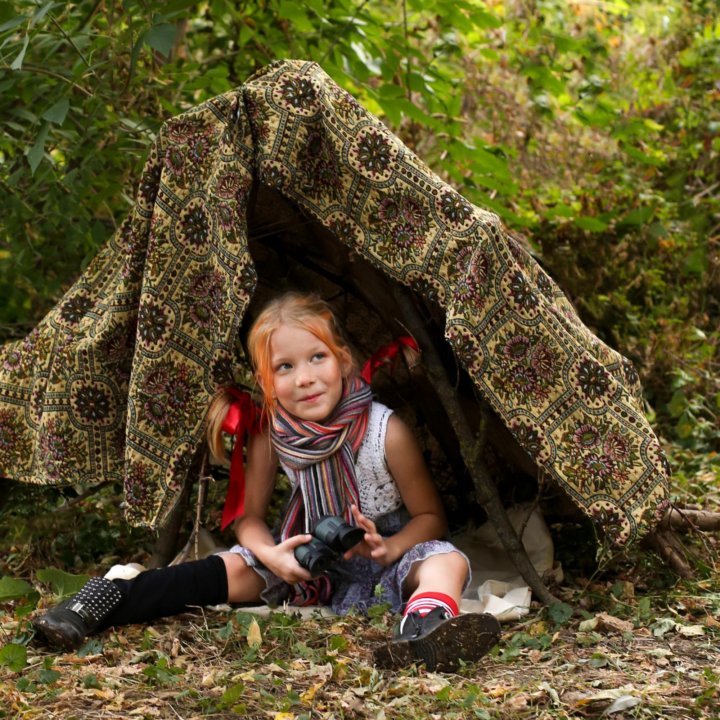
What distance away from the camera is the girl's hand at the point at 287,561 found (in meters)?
3.19

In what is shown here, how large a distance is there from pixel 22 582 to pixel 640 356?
11.2ft

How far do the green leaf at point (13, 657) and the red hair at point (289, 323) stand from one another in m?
1.09

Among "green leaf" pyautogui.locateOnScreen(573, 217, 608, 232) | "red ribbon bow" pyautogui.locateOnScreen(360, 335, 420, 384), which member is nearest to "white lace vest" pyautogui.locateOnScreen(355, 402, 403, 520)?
"red ribbon bow" pyautogui.locateOnScreen(360, 335, 420, 384)

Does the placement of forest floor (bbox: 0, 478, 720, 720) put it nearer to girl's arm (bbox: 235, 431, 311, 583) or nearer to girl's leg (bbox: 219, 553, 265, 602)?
girl's leg (bbox: 219, 553, 265, 602)

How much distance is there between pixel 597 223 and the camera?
5.47 metres

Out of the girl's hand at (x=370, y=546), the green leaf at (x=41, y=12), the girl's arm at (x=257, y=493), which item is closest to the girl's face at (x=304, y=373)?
the girl's arm at (x=257, y=493)

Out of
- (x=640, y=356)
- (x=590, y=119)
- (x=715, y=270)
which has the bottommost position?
(x=640, y=356)

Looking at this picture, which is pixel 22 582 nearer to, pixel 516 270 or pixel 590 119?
pixel 516 270

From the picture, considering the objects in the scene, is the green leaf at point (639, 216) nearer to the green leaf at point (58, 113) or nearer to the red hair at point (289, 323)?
the red hair at point (289, 323)

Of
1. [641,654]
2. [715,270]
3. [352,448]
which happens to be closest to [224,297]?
[352,448]

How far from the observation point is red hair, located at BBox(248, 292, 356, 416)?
11.0ft

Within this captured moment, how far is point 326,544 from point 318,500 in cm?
30

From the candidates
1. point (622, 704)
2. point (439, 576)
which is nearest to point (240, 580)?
point (439, 576)

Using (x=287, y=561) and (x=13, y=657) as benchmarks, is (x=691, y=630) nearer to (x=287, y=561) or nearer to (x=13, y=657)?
(x=287, y=561)
